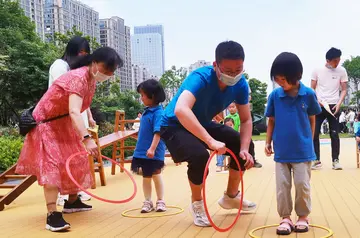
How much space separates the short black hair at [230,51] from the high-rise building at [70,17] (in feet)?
159

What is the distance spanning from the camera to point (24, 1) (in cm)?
5369

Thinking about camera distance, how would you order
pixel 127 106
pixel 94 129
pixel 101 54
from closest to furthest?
pixel 101 54, pixel 94 129, pixel 127 106

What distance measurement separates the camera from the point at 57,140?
12.4 feet

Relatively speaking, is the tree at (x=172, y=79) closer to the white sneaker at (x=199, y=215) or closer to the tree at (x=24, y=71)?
the tree at (x=24, y=71)

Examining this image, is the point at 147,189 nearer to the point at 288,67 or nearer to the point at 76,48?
the point at 76,48

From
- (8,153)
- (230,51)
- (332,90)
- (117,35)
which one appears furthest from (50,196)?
(117,35)

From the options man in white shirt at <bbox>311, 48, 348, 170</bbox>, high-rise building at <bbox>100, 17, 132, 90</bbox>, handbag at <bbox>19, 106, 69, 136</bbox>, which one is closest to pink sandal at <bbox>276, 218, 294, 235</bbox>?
handbag at <bbox>19, 106, 69, 136</bbox>

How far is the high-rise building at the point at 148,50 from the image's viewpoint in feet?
245

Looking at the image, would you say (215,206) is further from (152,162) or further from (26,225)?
(26,225)

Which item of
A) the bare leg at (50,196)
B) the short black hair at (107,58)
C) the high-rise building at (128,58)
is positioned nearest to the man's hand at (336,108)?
the short black hair at (107,58)

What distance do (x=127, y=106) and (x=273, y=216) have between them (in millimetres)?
34521

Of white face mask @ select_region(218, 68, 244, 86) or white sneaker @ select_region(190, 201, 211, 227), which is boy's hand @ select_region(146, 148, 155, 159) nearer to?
white sneaker @ select_region(190, 201, 211, 227)

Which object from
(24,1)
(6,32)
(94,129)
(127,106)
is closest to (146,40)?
(24,1)

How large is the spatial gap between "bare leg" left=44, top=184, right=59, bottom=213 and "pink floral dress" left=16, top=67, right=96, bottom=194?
0.14 ft
